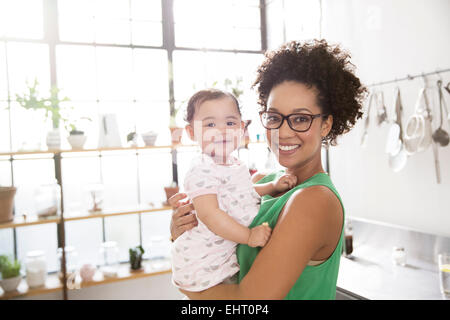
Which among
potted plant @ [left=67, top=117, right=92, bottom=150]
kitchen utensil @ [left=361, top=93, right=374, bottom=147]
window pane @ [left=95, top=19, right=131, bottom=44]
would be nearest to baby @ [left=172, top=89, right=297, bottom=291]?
kitchen utensil @ [left=361, top=93, right=374, bottom=147]

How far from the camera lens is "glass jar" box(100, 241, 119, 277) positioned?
2925 millimetres

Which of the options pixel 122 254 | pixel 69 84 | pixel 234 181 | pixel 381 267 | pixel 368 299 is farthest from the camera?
pixel 122 254

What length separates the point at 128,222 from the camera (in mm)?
3393

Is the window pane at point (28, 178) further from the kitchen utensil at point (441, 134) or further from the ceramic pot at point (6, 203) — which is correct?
the kitchen utensil at point (441, 134)

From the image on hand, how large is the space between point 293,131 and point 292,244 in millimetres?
328

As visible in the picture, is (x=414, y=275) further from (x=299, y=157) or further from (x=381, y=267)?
(x=299, y=157)

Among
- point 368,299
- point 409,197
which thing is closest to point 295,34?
point 409,197

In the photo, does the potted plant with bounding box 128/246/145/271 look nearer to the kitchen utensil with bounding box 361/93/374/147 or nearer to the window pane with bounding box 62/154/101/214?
the window pane with bounding box 62/154/101/214

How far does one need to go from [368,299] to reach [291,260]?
114 centimetres

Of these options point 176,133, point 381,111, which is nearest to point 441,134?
point 381,111

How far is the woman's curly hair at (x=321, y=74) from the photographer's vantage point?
105cm

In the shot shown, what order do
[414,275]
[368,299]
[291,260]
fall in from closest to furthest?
[291,260] < [368,299] < [414,275]

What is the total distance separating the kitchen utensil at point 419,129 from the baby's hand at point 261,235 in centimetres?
150

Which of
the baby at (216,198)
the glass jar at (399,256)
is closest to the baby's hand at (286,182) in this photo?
the baby at (216,198)
